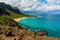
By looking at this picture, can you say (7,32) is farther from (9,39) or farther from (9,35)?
(9,39)

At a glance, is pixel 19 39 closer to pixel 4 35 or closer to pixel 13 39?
pixel 13 39

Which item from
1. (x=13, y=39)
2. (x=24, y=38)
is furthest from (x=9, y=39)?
(x=24, y=38)

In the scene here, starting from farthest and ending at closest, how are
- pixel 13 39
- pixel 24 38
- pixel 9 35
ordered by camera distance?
pixel 9 35
pixel 24 38
pixel 13 39

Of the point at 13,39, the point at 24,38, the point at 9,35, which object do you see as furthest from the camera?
the point at 9,35

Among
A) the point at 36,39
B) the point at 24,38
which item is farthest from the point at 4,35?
the point at 36,39

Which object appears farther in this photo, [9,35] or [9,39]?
[9,35]

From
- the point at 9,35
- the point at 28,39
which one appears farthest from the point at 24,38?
the point at 9,35

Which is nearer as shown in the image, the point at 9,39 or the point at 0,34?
the point at 9,39

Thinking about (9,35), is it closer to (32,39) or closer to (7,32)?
(7,32)
